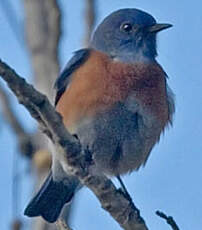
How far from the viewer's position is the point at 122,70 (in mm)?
5625

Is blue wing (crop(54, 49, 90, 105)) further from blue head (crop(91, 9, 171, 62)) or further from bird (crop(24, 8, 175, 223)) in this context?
blue head (crop(91, 9, 171, 62))

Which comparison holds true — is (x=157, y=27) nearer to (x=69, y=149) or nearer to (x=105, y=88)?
(x=105, y=88)

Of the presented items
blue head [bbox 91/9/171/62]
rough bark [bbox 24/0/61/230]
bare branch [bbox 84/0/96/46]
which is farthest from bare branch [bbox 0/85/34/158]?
blue head [bbox 91/9/171/62]

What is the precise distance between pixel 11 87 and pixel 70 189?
7.45ft

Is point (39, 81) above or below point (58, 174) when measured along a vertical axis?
above

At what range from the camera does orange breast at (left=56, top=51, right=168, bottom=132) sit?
5395mm

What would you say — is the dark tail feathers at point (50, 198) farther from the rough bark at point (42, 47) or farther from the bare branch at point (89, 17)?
the bare branch at point (89, 17)

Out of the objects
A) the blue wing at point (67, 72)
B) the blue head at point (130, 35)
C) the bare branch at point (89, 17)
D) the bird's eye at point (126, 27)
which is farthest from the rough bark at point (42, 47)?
the bird's eye at point (126, 27)

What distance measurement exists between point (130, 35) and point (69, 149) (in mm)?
2051

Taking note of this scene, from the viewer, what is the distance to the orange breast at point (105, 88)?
539cm

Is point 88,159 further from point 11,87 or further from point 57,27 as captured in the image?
point 57,27

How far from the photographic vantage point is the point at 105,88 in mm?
5445

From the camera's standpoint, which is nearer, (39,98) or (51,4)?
(39,98)

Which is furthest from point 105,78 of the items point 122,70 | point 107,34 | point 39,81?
point 39,81
